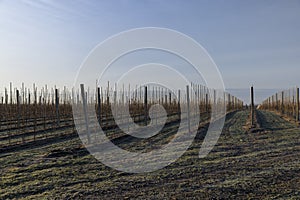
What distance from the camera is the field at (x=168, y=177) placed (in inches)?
179

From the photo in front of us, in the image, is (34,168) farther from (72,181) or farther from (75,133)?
(75,133)

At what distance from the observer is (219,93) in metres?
33.5

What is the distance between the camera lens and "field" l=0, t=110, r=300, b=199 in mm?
4535

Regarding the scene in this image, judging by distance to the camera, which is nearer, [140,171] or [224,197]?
[224,197]

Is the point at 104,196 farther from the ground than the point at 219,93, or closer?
closer

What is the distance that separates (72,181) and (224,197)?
254 centimetres

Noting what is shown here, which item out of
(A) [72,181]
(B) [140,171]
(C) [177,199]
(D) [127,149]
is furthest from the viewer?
(D) [127,149]

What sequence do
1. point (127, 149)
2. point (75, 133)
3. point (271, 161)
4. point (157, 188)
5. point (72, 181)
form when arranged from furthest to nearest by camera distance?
point (75, 133) → point (127, 149) → point (271, 161) → point (72, 181) → point (157, 188)

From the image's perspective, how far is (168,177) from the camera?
5445 millimetres

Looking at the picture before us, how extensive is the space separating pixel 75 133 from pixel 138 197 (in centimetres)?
931

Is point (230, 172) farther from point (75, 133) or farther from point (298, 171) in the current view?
point (75, 133)

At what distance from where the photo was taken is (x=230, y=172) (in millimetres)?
5641

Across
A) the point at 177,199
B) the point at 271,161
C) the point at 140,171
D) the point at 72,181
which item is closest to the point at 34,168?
the point at 72,181

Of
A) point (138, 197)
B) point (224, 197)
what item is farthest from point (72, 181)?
point (224, 197)
